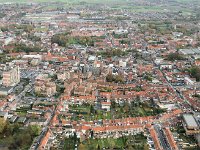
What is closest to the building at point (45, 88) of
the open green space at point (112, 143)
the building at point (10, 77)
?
the building at point (10, 77)

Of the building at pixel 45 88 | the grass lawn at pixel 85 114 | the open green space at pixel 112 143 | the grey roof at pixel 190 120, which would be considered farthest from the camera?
the building at pixel 45 88

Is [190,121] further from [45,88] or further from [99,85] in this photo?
[45,88]

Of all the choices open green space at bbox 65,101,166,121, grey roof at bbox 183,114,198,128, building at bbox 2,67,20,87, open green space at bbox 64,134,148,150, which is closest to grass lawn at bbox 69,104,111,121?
open green space at bbox 65,101,166,121

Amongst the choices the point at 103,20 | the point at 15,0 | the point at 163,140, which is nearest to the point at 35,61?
the point at 163,140

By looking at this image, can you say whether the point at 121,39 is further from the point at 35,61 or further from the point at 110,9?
the point at 110,9

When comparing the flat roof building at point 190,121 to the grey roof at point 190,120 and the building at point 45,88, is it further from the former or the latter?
the building at point 45,88

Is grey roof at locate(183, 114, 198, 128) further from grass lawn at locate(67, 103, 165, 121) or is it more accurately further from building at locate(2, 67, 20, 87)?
building at locate(2, 67, 20, 87)
